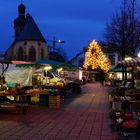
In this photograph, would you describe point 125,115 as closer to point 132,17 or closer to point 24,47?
point 132,17

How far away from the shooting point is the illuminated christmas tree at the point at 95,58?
309 feet

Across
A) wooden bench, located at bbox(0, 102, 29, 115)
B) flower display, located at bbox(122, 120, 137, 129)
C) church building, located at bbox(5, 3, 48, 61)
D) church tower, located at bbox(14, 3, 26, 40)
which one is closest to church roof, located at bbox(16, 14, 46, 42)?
church building, located at bbox(5, 3, 48, 61)

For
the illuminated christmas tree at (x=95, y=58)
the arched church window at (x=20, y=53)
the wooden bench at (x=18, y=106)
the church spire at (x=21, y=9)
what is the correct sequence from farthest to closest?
the church spire at (x=21, y=9)
the arched church window at (x=20, y=53)
the illuminated christmas tree at (x=95, y=58)
the wooden bench at (x=18, y=106)

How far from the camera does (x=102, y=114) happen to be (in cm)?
2019

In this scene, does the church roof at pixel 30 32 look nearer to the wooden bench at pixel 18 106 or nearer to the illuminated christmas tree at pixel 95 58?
the illuminated christmas tree at pixel 95 58

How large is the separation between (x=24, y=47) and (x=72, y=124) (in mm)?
104921

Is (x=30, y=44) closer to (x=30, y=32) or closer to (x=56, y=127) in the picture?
(x=30, y=32)

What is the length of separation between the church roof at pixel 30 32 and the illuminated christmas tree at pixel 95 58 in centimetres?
2628

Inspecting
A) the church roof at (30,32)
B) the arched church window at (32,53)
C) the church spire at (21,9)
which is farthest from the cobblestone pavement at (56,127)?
the church spire at (21,9)

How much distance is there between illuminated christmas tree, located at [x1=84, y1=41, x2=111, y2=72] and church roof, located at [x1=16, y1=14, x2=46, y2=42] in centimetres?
2628

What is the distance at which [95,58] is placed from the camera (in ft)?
311

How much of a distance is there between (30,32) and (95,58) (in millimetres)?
31337

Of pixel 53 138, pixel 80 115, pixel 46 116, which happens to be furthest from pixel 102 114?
pixel 53 138

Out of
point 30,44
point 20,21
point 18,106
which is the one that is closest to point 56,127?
point 18,106
